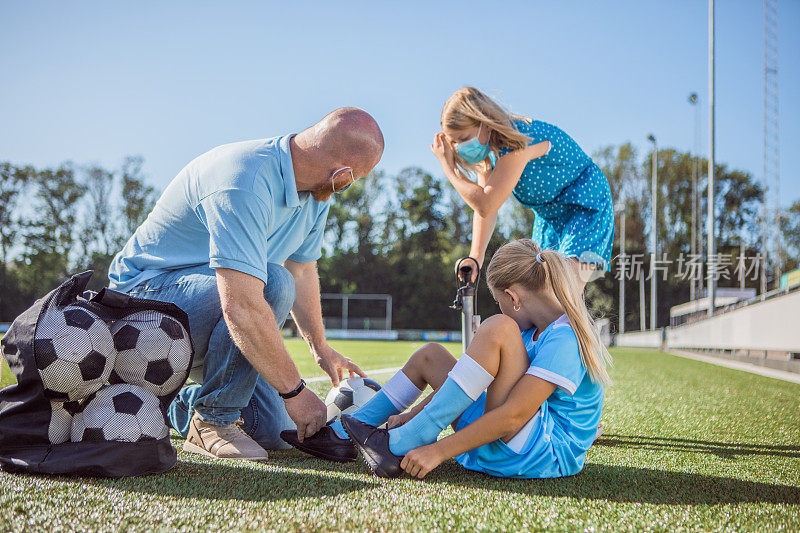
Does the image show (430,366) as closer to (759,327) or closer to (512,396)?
(512,396)

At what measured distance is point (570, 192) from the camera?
3.37 metres

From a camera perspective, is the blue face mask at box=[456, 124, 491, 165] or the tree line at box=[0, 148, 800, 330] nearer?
the blue face mask at box=[456, 124, 491, 165]

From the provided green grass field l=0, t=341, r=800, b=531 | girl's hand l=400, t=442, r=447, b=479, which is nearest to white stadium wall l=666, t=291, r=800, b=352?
green grass field l=0, t=341, r=800, b=531

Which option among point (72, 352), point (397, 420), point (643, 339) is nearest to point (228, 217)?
point (72, 352)

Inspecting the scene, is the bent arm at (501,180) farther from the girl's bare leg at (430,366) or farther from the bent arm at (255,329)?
the bent arm at (255,329)

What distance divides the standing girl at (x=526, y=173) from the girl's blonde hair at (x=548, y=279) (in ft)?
2.46

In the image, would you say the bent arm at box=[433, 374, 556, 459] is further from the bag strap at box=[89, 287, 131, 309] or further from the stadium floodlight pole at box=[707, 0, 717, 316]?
the stadium floodlight pole at box=[707, 0, 717, 316]

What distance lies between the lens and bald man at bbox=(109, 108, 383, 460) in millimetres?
2227

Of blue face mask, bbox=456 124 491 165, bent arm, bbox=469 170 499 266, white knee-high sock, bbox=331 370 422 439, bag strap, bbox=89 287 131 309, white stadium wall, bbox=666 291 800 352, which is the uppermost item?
blue face mask, bbox=456 124 491 165

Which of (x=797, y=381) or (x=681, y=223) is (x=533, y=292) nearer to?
(x=797, y=381)

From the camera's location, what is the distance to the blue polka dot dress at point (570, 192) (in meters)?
3.28

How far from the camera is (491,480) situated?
7.24ft

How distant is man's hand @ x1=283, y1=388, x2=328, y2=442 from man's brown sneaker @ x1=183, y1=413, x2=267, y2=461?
0.81ft

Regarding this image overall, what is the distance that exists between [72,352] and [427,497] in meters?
1.25
